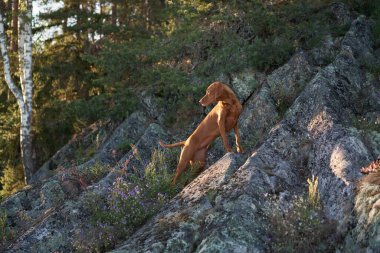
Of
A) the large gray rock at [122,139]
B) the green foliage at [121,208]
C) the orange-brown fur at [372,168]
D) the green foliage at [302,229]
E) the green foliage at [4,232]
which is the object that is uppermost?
the orange-brown fur at [372,168]

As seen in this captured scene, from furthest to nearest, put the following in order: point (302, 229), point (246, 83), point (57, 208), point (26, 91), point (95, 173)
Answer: point (26, 91)
point (246, 83)
point (95, 173)
point (57, 208)
point (302, 229)

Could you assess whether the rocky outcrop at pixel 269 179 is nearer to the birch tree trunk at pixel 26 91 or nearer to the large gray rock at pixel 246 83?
the large gray rock at pixel 246 83

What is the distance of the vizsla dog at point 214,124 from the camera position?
29.6 ft

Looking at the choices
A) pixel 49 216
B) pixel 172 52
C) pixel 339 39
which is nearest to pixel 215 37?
pixel 172 52

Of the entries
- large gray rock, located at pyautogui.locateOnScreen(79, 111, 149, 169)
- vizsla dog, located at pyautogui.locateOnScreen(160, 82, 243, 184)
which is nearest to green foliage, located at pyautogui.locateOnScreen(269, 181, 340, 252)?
vizsla dog, located at pyautogui.locateOnScreen(160, 82, 243, 184)

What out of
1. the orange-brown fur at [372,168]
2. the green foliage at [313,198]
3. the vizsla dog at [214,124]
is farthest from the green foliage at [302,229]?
the vizsla dog at [214,124]

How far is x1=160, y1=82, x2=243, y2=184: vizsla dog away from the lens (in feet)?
29.6

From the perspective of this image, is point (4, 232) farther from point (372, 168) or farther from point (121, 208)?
point (372, 168)

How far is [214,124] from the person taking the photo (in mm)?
9430

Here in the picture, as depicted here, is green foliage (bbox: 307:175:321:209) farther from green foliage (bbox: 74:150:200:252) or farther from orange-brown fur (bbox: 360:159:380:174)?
green foliage (bbox: 74:150:200:252)

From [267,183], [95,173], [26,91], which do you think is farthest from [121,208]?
[26,91]

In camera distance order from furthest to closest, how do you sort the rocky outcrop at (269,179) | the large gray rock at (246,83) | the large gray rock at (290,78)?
the large gray rock at (246,83) → the large gray rock at (290,78) → the rocky outcrop at (269,179)

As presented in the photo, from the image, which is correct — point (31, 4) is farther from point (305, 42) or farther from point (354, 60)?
point (354, 60)

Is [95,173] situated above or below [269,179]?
below
